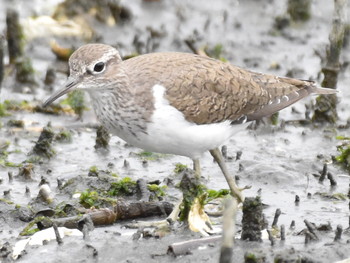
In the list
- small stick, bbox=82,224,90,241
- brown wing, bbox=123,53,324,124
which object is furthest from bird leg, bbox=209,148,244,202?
small stick, bbox=82,224,90,241

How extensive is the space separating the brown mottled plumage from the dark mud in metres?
0.81

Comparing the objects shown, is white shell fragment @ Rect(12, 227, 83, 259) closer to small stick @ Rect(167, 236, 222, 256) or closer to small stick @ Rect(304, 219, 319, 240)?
small stick @ Rect(167, 236, 222, 256)

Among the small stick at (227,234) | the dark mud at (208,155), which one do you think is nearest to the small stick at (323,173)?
the dark mud at (208,155)

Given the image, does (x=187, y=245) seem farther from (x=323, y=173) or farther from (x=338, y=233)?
(x=323, y=173)

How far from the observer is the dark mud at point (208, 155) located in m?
6.75

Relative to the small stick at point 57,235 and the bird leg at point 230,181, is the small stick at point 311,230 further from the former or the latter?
the small stick at point 57,235

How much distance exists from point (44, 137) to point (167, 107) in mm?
2152

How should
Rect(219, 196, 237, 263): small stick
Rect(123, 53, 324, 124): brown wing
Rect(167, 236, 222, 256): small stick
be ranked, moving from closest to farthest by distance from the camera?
Rect(219, 196, 237, 263): small stick → Rect(167, 236, 222, 256): small stick → Rect(123, 53, 324, 124): brown wing

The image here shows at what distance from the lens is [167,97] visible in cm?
731

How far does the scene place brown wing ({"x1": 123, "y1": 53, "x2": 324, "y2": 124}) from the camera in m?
7.41

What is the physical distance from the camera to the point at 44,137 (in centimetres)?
889

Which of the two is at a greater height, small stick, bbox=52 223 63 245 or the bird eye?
the bird eye

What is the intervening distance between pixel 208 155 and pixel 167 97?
2268 millimetres

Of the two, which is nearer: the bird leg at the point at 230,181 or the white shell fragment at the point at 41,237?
the white shell fragment at the point at 41,237
